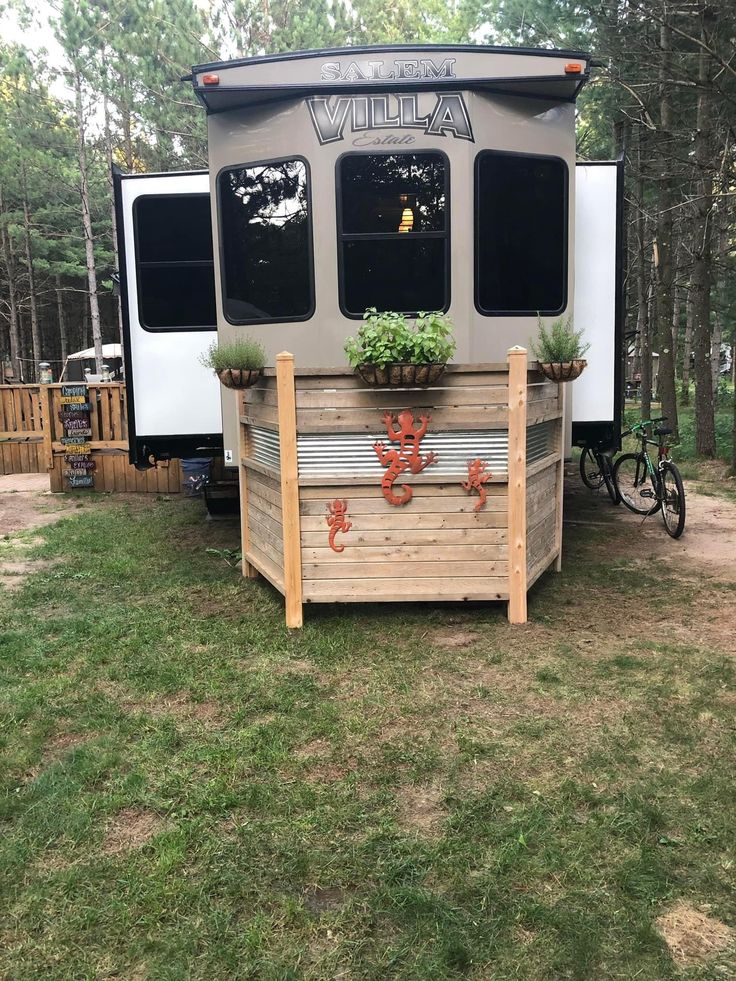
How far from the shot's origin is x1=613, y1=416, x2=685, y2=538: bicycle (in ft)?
22.9

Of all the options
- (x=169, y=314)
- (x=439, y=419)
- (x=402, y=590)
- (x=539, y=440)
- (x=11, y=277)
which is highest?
(x=11, y=277)

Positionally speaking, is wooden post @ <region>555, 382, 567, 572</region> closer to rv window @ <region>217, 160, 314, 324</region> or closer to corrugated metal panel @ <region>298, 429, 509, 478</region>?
corrugated metal panel @ <region>298, 429, 509, 478</region>

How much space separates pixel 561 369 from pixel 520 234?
1.14 metres

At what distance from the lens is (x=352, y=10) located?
22.2 m

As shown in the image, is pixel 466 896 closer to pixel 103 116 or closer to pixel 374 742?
pixel 374 742

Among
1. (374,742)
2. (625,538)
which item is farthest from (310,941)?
(625,538)

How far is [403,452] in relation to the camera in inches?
177

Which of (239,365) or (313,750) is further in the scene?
(239,365)

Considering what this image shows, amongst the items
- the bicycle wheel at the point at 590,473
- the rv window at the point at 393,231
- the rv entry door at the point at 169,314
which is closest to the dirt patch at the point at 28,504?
the rv entry door at the point at 169,314

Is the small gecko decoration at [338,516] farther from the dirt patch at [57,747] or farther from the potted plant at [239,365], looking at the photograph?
the dirt patch at [57,747]

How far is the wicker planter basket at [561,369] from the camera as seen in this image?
4.71 m

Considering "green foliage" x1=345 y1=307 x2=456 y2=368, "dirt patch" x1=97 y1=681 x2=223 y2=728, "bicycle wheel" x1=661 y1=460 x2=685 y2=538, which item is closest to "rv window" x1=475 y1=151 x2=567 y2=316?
"green foliage" x1=345 y1=307 x2=456 y2=368

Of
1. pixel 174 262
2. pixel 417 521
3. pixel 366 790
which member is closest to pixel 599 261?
pixel 417 521

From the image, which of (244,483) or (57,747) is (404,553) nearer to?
(244,483)
